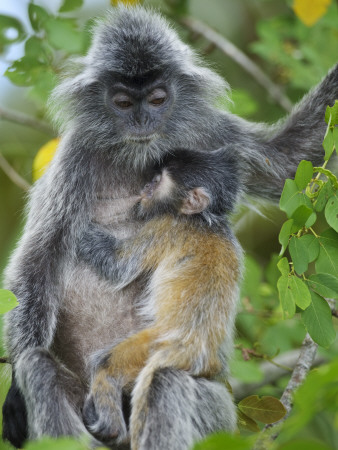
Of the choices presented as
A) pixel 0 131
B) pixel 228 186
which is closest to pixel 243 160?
pixel 228 186

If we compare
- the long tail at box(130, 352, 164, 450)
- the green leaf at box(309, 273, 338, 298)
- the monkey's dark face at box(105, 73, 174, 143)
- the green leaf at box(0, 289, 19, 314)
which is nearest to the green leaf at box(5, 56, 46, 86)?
the monkey's dark face at box(105, 73, 174, 143)

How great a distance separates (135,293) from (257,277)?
1387 millimetres

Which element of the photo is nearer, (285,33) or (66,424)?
(66,424)

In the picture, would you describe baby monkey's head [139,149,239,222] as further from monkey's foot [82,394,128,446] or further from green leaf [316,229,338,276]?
monkey's foot [82,394,128,446]

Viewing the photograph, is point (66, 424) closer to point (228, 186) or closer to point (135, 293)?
point (135, 293)

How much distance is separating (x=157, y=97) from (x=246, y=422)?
214 cm

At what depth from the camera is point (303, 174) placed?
345 centimetres

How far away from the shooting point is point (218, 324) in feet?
14.0

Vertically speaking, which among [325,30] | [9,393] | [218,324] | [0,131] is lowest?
[0,131]

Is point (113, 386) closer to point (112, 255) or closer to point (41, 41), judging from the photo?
point (112, 255)

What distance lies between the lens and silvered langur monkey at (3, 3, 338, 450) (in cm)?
458

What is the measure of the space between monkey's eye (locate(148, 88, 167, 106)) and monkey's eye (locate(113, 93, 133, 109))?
136 mm

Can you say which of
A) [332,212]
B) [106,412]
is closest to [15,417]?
[106,412]

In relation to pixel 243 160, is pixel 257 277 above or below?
below
